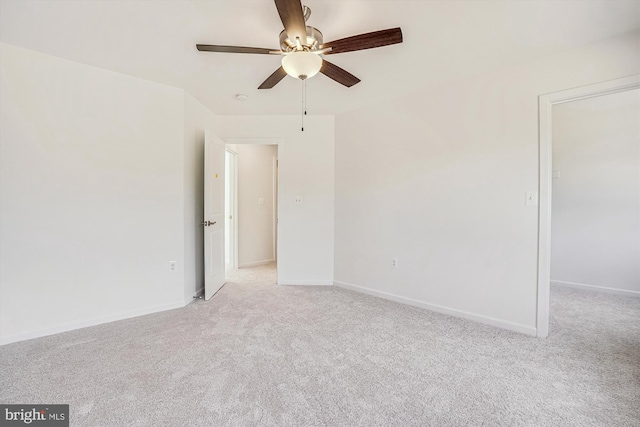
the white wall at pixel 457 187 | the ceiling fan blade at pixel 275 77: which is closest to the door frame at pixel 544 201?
the white wall at pixel 457 187

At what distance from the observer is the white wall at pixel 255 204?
491cm

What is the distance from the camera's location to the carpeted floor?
150cm

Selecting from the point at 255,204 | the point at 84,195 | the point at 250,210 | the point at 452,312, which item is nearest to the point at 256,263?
the point at 250,210

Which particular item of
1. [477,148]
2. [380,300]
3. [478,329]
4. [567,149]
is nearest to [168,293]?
[380,300]

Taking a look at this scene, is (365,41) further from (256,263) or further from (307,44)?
(256,263)

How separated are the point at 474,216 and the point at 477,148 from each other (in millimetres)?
664

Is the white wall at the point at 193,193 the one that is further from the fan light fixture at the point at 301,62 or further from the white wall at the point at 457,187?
the fan light fixture at the point at 301,62

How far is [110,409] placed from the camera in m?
1.52

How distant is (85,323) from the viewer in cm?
252

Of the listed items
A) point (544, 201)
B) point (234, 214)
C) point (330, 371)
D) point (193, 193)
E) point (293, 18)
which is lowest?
point (330, 371)

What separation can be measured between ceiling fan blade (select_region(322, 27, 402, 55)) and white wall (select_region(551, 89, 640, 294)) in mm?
3487

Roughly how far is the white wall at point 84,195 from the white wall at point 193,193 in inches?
4.1

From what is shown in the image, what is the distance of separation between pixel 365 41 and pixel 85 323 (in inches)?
130

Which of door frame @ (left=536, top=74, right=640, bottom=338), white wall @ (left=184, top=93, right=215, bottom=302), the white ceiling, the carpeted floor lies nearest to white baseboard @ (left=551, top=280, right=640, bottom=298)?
the carpeted floor
